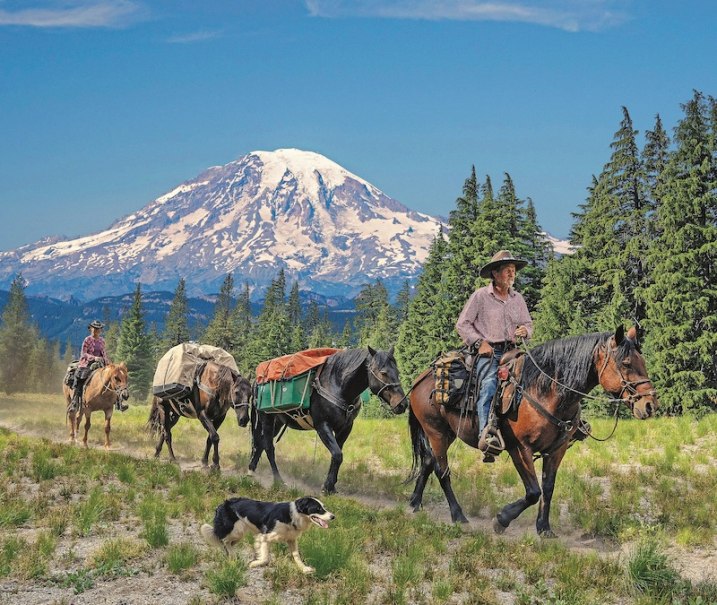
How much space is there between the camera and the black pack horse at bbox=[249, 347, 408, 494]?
1328 cm

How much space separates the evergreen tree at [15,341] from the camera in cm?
10081

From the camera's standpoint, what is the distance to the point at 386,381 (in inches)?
521

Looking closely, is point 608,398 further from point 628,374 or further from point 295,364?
point 295,364

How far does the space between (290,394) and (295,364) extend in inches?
26.1

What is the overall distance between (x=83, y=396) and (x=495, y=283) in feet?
50.9

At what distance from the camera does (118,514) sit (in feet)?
35.1

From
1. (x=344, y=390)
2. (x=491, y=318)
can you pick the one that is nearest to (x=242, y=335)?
(x=344, y=390)

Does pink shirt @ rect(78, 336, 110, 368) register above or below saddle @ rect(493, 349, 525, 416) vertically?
below

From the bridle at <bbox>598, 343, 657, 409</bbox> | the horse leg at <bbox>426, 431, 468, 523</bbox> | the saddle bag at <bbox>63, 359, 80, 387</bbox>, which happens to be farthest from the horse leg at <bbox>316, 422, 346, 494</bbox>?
the saddle bag at <bbox>63, 359, 80, 387</bbox>

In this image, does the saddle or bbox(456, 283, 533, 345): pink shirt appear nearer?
the saddle

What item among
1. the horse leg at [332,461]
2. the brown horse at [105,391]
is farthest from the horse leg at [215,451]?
the horse leg at [332,461]

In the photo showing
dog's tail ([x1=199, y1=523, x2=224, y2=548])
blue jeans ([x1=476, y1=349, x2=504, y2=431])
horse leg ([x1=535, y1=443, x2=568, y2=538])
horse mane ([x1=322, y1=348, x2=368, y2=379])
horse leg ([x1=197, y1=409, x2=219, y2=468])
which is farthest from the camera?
horse leg ([x1=197, y1=409, x2=219, y2=468])

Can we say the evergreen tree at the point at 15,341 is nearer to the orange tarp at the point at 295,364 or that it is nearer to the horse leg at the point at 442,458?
the orange tarp at the point at 295,364

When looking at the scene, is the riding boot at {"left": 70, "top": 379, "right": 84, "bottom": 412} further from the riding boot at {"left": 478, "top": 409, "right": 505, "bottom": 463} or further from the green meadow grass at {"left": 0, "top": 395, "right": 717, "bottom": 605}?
the riding boot at {"left": 478, "top": 409, "right": 505, "bottom": 463}
